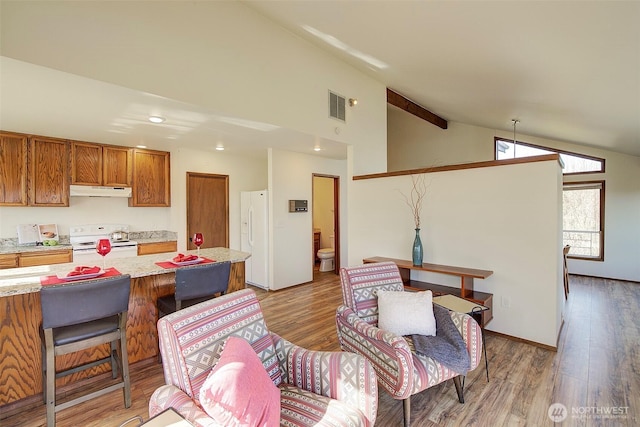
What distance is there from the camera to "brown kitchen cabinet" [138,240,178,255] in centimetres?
436

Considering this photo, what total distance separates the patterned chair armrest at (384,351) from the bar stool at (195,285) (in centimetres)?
107

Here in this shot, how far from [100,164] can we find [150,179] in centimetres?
65

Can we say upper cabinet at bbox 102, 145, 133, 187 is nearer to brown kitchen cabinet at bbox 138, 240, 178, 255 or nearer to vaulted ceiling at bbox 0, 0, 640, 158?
vaulted ceiling at bbox 0, 0, 640, 158

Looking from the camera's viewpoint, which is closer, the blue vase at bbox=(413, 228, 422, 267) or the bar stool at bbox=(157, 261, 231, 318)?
the bar stool at bbox=(157, 261, 231, 318)

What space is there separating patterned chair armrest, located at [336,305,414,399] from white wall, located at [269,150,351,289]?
2.81 m

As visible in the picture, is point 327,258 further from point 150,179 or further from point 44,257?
point 44,257

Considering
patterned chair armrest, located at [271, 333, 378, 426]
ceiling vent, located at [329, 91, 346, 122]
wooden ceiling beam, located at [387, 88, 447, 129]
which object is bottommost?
patterned chair armrest, located at [271, 333, 378, 426]

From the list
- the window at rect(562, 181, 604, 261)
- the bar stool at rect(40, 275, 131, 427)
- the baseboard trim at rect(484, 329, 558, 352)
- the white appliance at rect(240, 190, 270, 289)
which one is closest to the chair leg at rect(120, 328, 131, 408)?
the bar stool at rect(40, 275, 131, 427)

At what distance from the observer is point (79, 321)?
6.07 ft

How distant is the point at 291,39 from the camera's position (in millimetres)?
3613

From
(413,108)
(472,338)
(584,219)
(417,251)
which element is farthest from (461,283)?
(584,219)

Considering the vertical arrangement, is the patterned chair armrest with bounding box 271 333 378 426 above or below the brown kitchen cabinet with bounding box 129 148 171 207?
below

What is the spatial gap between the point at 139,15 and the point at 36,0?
2.04 ft

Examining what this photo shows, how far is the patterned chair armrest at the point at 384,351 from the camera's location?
1.73m
